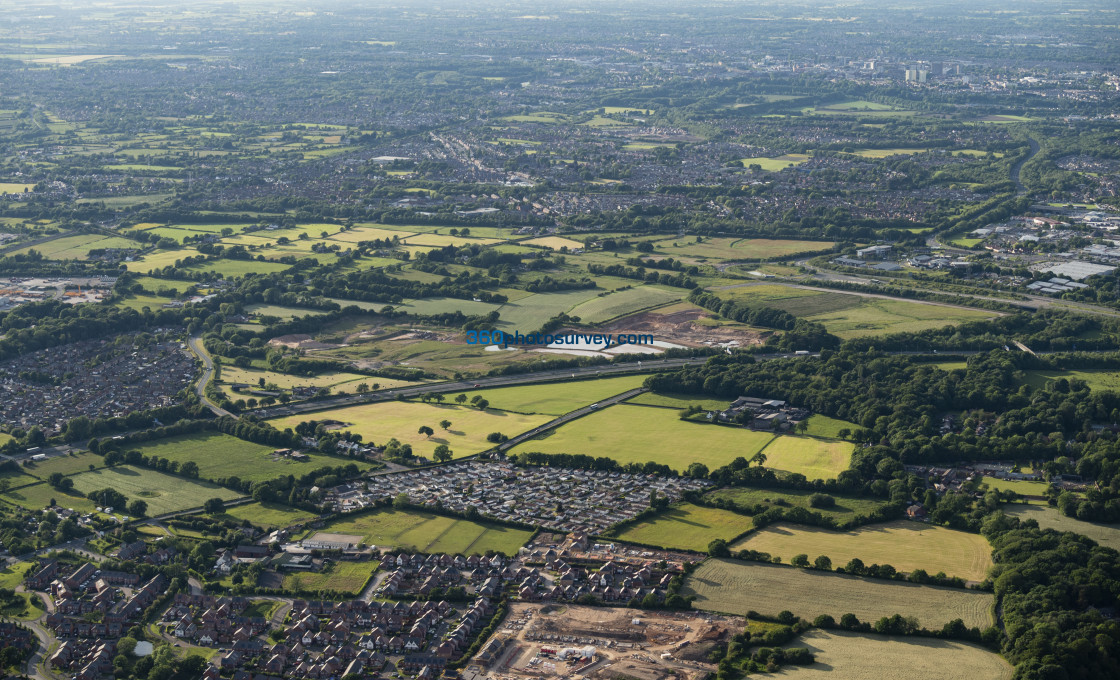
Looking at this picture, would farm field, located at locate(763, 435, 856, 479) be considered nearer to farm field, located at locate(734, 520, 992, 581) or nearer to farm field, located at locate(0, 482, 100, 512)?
farm field, located at locate(734, 520, 992, 581)

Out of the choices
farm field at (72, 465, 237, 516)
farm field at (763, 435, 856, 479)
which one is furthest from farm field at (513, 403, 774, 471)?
farm field at (72, 465, 237, 516)

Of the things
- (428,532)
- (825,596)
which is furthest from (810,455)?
(428,532)

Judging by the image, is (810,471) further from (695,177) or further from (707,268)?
(695,177)

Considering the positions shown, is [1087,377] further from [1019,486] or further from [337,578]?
[337,578]

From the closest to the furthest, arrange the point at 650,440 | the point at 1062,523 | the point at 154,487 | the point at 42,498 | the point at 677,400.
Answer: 1. the point at 1062,523
2. the point at 42,498
3. the point at 154,487
4. the point at 650,440
5. the point at 677,400

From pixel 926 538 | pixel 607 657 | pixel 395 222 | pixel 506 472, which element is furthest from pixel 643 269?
pixel 607 657

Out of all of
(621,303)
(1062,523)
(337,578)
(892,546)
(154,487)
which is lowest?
(337,578)
